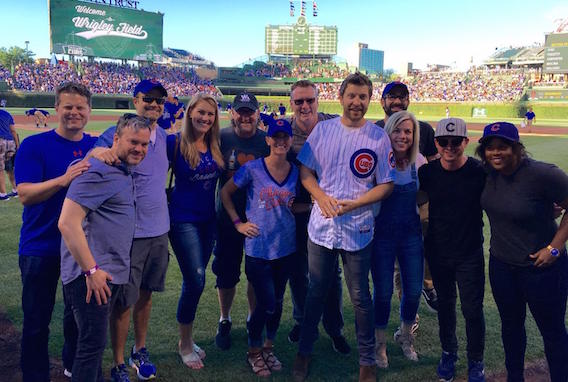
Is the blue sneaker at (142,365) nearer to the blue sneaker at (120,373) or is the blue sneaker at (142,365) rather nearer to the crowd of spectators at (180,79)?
the blue sneaker at (120,373)

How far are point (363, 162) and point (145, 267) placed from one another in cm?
201

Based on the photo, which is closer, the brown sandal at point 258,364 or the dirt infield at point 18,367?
the dirt infield at point 18,367

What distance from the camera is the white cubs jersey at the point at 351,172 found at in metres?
3.63

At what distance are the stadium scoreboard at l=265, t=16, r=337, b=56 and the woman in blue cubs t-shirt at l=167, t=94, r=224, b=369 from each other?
375 ft

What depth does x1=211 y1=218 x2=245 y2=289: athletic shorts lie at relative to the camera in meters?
4.32

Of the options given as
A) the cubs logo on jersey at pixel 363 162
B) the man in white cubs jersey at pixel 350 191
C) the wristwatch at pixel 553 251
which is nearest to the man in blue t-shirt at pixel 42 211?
the man in white cubs jersey at pixel 350 191

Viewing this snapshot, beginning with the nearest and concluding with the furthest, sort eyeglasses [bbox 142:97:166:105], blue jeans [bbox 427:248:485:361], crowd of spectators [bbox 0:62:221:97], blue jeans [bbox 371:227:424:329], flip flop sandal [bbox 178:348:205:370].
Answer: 1. blue jeans [bbox 427:248:485:361]
2. eyeglasses [bbox 142:97:166:105]
3. blue jeans [bbox 371:227:424:329]
4. flip flop sandal [bbox 178:348:205:370]
5. crowd of spectators [bbox 0:62:221:97]

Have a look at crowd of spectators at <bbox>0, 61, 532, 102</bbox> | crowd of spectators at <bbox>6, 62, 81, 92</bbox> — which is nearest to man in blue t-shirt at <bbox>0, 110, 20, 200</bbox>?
crowd of spectators at <bbox>6, 62, 81, 92</bbox>

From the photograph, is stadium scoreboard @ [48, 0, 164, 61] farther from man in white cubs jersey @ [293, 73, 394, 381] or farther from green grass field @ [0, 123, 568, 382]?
man in white cubs jersey @ [293, 73, 394, 381]

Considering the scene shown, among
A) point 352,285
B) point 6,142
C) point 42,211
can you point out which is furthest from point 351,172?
point 6,142

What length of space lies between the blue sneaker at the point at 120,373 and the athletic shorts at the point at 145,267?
2.03 feet

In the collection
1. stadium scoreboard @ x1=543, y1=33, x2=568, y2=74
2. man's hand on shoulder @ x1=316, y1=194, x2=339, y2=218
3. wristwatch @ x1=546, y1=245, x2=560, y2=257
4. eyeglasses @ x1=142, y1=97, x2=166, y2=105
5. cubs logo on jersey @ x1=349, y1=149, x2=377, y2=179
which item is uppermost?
stadium scoreboard @ x1=543, y1=33, x2=568, y2=74

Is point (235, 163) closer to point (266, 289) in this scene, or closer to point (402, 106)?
point (266, 289)

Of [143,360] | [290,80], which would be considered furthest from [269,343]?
[290,80]
